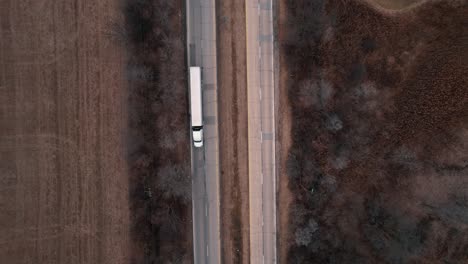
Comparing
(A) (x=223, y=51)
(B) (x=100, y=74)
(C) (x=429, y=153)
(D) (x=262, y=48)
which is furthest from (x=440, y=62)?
(B) (x=100, y=74)

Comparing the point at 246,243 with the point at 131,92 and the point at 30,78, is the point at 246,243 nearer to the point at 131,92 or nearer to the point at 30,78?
the point at 131,92

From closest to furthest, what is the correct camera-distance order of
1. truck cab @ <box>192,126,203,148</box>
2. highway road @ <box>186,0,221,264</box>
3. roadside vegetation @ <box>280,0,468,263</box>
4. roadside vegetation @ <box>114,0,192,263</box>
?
1. truck cab @ <box>192,126,203,148</box>
2. roadside vegetation @ <box>280,0,468,263</box>
3. roadside vegetation @ <box>114,0,192,263</box>
4. highway road @ <box>186,0,221,264</box>

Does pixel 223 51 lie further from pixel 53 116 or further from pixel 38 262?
pixel 38 262

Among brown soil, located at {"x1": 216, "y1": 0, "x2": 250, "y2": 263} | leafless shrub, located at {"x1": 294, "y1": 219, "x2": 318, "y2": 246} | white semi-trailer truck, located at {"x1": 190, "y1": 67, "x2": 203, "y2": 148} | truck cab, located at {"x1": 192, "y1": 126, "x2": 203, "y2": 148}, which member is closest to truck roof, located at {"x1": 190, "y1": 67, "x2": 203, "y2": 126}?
white semi-trailer truck, located at {"x1": 190, "y1": 67, "x2": 203, "y2": 148}

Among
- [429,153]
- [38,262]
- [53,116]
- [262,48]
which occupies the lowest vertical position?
[38,262]

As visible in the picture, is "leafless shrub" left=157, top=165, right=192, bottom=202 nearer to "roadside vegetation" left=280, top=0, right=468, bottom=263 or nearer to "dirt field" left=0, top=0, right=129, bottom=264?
"dirt field" left=0, top=0, right=129, bottom=264

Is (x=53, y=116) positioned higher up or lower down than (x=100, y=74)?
lower down

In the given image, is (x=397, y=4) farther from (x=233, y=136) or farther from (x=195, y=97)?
(x=195, y=97)
